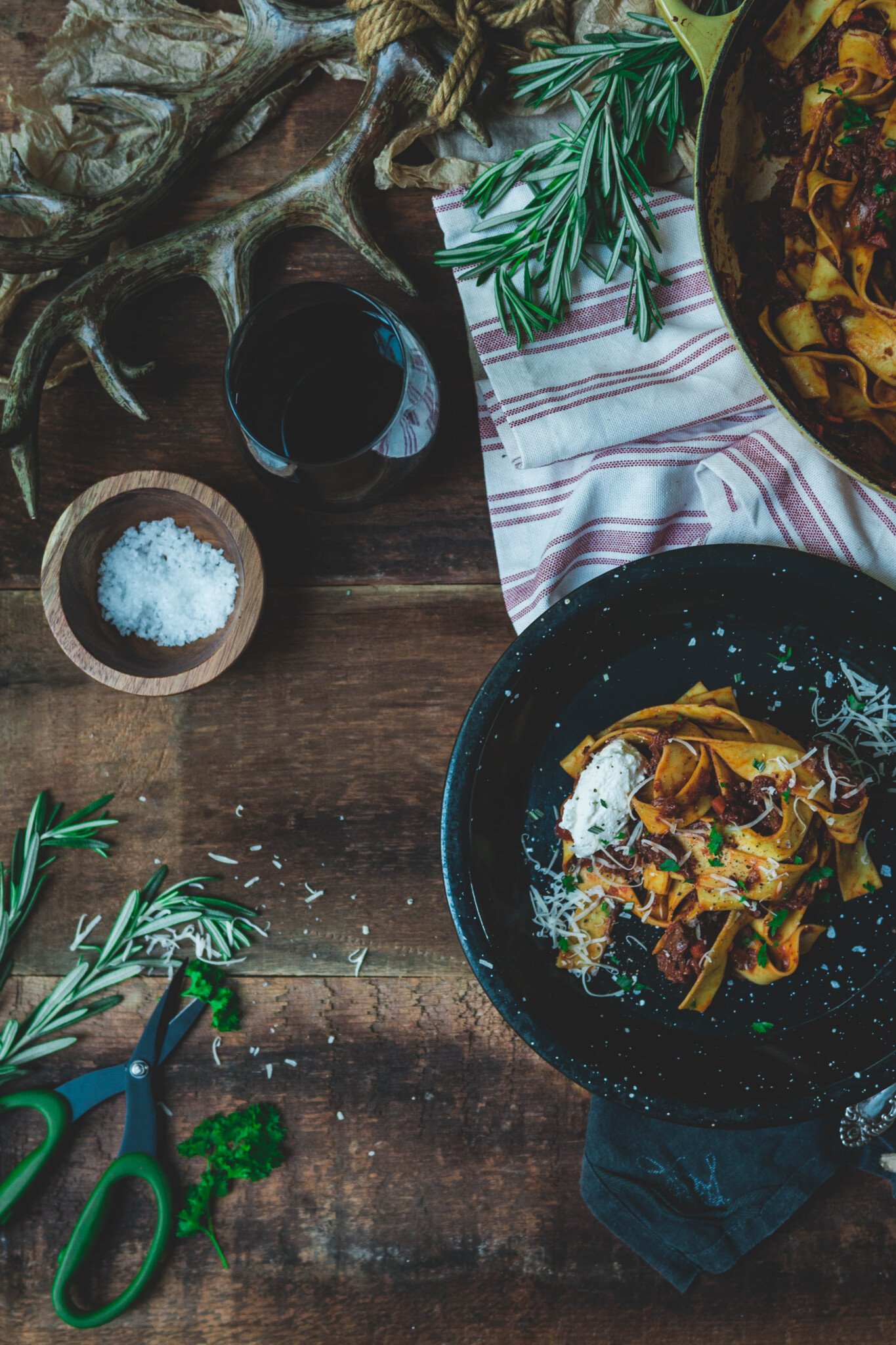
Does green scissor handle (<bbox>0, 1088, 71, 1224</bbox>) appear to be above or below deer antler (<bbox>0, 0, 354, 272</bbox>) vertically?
below

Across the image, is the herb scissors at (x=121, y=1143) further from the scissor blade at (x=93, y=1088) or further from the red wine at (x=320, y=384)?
the red wine at (x=320, y=384)

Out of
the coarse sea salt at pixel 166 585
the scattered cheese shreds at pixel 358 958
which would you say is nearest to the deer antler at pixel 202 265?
the coarse sea salt at pixel 166 585

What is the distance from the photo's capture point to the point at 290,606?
198 cm

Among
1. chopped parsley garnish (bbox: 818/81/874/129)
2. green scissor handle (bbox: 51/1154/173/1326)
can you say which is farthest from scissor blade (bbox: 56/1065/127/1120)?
chopped parsley garnish (bbox: 818/81/874/129)

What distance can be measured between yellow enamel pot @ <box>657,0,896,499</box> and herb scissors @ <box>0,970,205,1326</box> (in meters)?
1.58

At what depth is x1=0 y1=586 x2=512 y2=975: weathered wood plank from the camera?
1.97 m

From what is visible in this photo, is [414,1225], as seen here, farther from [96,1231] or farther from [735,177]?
[735,177]

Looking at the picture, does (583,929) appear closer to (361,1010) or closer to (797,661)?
(361,1010)

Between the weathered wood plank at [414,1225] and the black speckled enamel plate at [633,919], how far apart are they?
0.83 feet

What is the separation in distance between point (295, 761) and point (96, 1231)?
3.40ft

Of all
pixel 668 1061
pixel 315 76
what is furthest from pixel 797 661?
pixel 315 76

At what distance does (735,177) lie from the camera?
164cm

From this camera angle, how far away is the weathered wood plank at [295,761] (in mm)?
1974

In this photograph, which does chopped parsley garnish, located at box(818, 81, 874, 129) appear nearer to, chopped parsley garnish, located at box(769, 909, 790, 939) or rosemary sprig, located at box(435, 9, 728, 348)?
rosemary sprig, located at box(435, 9, 728, 348)
